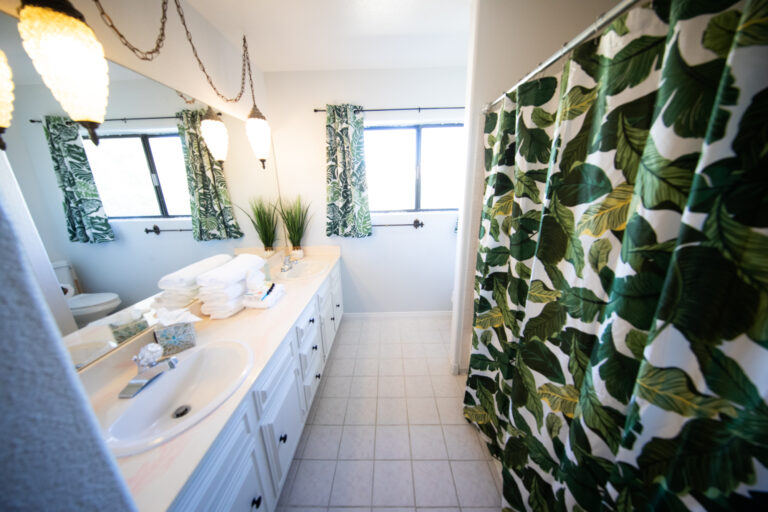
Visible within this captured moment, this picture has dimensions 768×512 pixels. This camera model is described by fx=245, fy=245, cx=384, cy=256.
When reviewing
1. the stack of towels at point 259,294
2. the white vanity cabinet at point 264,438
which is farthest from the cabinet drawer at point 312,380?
the stack of towels at point 259,294

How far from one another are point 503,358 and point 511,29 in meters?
1.76

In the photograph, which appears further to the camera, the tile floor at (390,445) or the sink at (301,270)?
the sink at (301,270)

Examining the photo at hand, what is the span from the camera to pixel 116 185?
1023 mm

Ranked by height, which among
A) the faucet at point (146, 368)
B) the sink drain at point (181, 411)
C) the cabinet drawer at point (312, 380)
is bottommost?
the cabinet drawer at point (312, 380)

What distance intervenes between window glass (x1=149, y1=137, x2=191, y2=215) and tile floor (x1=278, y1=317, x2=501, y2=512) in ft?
4.91

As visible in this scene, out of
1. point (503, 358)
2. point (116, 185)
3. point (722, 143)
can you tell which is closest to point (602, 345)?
point (722, 143)

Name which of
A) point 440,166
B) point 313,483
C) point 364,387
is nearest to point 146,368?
point 313,483

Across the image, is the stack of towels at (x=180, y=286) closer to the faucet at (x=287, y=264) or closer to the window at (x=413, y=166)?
the faucet at (x=287, y=264)

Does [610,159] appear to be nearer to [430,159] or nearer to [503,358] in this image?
[503,358]

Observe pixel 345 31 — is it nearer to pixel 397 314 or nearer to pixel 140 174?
pixel 140 174

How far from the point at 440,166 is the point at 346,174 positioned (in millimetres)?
946

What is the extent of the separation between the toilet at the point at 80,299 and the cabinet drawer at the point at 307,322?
2.47ft

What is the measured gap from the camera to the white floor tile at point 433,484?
1.17 metres

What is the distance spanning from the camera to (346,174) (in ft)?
7.34
